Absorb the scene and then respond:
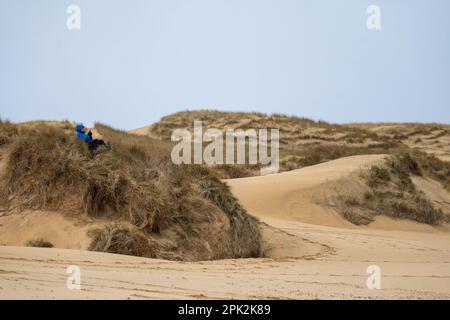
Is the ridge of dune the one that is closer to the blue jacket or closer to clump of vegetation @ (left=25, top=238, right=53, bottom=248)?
the blue jacket

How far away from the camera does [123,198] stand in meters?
8.33

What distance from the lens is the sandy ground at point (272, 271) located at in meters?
4.60

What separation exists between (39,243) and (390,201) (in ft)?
35.5

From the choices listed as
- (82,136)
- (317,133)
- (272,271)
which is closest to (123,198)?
(82,136)

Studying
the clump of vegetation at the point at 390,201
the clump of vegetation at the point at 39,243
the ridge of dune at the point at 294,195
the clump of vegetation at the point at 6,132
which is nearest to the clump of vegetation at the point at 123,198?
the clump of vegetation at the point at 6,132

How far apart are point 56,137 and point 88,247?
2375mm

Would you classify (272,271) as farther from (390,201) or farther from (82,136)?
(390,201)

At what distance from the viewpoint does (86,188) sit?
8.11 meters

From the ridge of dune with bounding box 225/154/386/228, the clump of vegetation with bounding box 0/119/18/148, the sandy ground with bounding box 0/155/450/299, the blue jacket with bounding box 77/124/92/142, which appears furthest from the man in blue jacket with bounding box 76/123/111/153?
the ridge of dune with bounding box 225/154/386/228

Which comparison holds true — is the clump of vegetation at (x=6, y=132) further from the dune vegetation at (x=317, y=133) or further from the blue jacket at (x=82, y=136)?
the dune vegetation at (x=317, y=133)

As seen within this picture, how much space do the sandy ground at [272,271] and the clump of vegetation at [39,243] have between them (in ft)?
2.03

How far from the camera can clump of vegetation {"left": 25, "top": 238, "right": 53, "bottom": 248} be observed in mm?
7406
